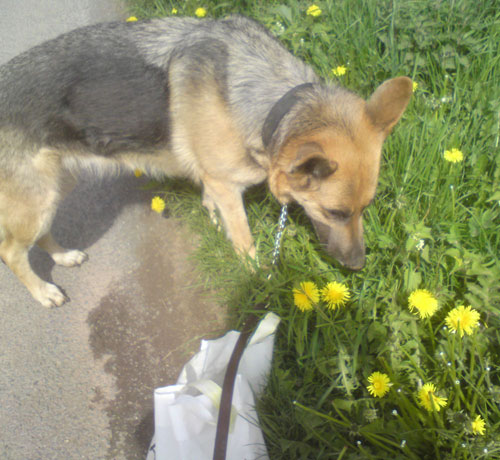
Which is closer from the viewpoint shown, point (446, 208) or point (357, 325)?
point (357, 325)

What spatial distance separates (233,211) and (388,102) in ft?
3.96

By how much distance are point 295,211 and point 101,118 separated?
1.47m

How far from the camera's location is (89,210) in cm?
351

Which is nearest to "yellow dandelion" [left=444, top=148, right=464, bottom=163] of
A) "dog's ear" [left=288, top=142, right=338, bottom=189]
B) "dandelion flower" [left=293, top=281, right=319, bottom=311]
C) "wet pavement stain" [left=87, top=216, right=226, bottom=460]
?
"dog's ear" [left=288, top=142, right=338, bottom=189]

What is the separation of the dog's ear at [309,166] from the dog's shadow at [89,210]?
187 centimetres

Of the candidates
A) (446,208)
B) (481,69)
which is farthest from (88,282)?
(481,69)

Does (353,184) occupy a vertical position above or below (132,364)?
above

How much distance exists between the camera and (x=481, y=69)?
296 cm

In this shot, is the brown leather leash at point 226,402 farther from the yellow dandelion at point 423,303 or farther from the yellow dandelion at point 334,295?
the yellow dandelion at point 423,303

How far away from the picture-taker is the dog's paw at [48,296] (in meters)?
2.82

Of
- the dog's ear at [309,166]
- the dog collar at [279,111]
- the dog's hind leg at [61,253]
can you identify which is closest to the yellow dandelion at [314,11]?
the dog collar at [279,111]

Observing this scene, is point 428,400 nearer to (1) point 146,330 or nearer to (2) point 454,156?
(2) point 454,156

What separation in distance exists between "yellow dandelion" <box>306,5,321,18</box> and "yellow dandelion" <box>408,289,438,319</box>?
106 inches

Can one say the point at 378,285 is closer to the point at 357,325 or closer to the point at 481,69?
the point at 357,325
